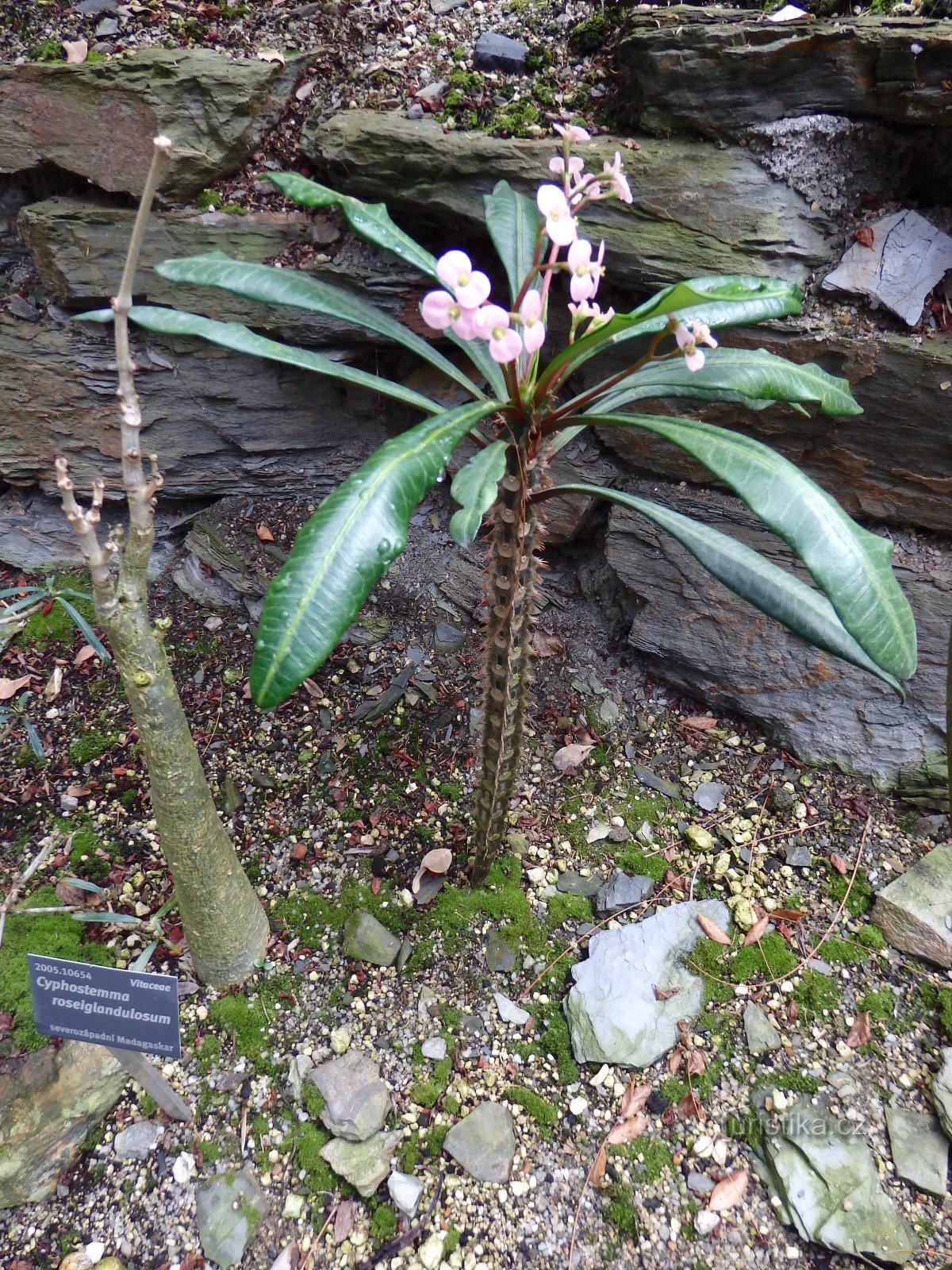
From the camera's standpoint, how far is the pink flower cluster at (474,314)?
85 centimetres

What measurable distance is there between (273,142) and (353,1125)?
2311 millimetres

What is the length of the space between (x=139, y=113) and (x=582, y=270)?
158 centimetres

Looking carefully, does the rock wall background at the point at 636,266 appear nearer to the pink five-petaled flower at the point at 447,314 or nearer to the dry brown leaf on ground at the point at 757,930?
the dry brown leaf on ground at the point at 757,930

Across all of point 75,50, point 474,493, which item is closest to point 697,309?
point 474,493

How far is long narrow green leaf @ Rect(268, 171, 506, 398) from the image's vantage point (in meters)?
1.21

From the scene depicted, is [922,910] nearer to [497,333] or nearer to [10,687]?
[497,333]

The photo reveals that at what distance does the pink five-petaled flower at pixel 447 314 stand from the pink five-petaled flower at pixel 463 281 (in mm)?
15

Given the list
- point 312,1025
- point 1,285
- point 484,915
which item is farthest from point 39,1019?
point 1,285

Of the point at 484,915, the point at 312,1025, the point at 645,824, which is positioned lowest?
the point at 312,1025

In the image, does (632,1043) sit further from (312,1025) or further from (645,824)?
(312,1025)

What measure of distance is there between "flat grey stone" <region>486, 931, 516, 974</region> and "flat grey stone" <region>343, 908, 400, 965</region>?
0.20 metres

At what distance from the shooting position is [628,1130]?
1403 millimetres

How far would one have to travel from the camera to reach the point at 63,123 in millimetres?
1895

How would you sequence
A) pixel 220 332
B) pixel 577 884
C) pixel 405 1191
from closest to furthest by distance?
pixel 220 332 < pixel 405 1191 < pixel 577 884
